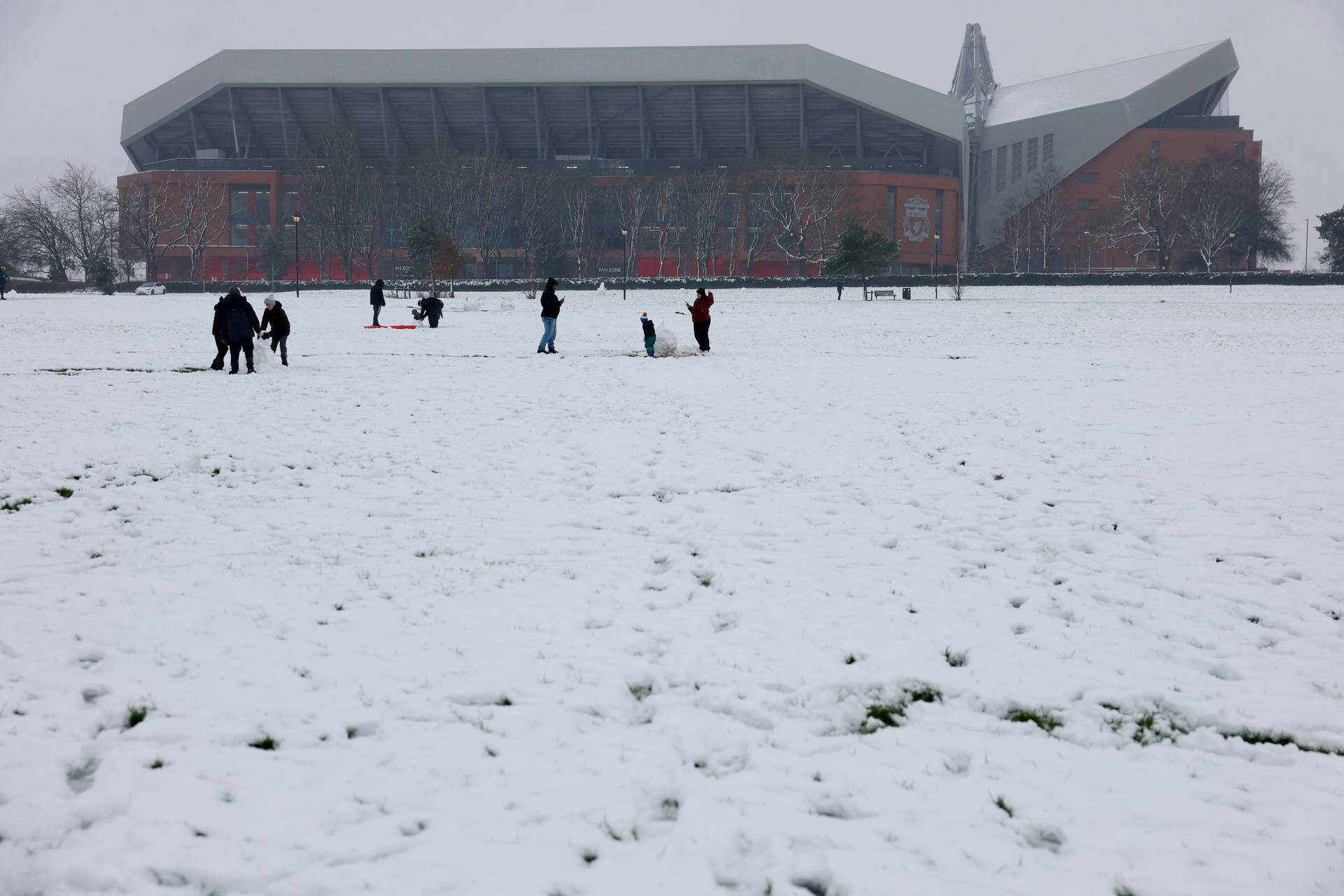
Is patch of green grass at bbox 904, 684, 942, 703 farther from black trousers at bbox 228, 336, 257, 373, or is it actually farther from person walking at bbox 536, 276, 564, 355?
person walking at bbox 536, 276, 564, 355

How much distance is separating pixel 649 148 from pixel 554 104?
30.5 feet

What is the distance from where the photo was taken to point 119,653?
16.7ft

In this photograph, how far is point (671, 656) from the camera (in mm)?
5121

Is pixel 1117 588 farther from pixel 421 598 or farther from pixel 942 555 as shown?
pixel 421 598

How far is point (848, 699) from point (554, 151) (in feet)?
307

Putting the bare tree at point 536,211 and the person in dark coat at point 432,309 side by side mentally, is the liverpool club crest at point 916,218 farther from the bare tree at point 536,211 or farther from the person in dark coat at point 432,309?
the person in dark coat at point 432,309

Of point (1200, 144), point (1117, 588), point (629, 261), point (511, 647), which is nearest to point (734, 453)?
point (1117, 588)

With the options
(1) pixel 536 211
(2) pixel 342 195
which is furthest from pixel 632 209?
(2) pixel 342 195

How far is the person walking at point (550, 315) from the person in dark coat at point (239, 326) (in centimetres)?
609

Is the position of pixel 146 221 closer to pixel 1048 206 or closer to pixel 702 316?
pixel 702 316

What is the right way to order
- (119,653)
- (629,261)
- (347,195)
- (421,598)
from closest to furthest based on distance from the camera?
(119,653) → (421,598) → (347,195) → (629,261)

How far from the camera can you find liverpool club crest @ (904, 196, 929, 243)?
90.8 meters

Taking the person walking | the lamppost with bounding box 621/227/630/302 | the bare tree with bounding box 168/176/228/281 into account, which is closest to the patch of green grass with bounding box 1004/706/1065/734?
the person walking

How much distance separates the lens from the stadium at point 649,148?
81.2 m
